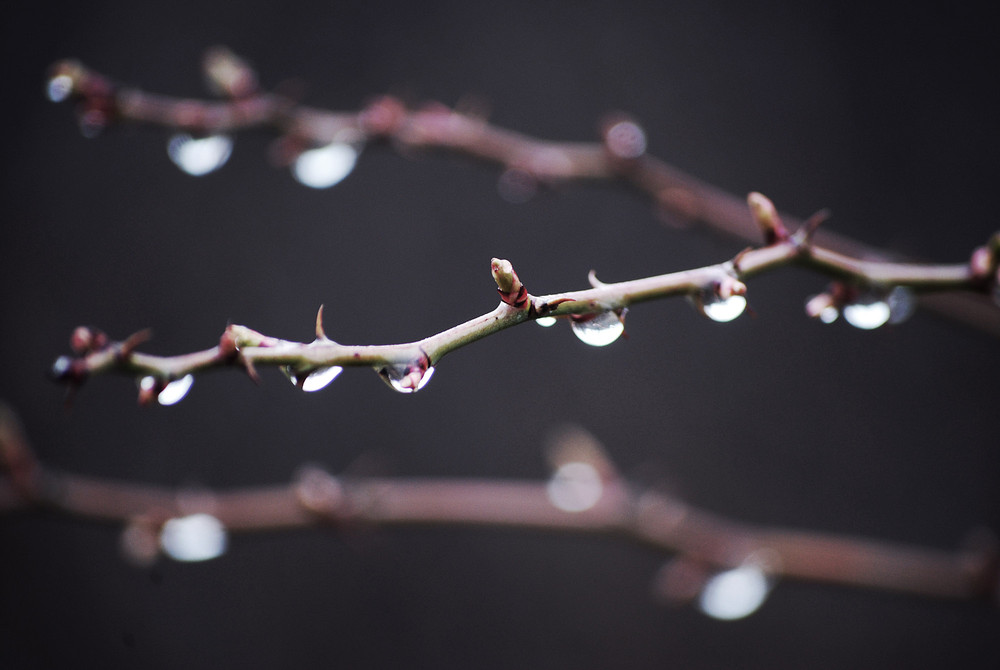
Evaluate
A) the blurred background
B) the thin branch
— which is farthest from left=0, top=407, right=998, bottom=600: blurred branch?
the blurred background

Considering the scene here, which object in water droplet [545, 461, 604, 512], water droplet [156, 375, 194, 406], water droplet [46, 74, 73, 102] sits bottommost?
water droplet [156, 375, 194, 406]

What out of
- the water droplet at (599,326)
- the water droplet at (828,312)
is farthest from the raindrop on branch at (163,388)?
the water droplet at (828,312)

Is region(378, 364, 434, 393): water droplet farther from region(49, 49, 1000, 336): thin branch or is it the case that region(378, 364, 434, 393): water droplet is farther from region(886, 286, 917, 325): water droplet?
region(49, 49, 1000, 336): thin branch

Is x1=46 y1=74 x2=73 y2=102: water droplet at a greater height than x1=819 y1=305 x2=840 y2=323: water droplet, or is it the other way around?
x1=46 y1=74 x2=73 y2=102: water droplet

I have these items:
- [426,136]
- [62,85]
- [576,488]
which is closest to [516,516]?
[576,488]

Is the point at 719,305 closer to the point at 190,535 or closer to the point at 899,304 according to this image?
the point at 899,304

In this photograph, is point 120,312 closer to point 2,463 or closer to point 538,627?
point 2,463

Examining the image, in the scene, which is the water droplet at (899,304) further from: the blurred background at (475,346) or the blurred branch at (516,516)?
the blurred background at (475,346)

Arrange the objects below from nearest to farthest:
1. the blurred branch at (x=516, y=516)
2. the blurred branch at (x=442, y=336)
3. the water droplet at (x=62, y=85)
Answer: the blurred branch at (x=442, y=336), the water droplet at (x=62, y=85), the blurred branch at (x=516, y=516)
